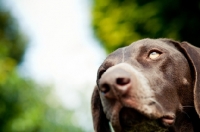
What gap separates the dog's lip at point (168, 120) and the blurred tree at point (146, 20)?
143 inches

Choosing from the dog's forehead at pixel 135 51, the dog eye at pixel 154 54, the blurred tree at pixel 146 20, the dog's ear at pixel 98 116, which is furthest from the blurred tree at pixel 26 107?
the dog eye at pixel 154 54

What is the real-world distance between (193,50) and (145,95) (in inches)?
42.7

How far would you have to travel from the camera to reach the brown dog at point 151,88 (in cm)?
441

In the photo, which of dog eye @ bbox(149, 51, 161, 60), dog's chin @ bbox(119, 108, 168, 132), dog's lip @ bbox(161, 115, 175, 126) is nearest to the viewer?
dog's chin @ bbox(119, 108, 168, 132)

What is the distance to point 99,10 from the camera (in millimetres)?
10023

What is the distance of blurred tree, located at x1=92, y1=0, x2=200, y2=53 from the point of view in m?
8.19

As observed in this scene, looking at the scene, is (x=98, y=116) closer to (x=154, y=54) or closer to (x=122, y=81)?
(x=154, y=54)

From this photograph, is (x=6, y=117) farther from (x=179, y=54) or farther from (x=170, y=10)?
(x=179, y=54)

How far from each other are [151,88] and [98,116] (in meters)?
1.17

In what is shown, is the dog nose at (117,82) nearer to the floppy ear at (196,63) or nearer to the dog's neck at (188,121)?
the dog's neck at (188,121)

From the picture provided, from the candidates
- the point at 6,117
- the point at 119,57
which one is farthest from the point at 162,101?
the point at 6,117

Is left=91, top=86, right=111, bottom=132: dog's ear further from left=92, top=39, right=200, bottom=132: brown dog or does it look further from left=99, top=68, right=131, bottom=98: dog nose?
left=99, top=68, right=131, bottom=98: dog nose

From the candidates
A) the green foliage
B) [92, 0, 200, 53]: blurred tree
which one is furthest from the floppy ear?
the green foliage

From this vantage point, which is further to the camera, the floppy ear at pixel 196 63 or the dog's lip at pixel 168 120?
the floppy ear at pixel 196 63
